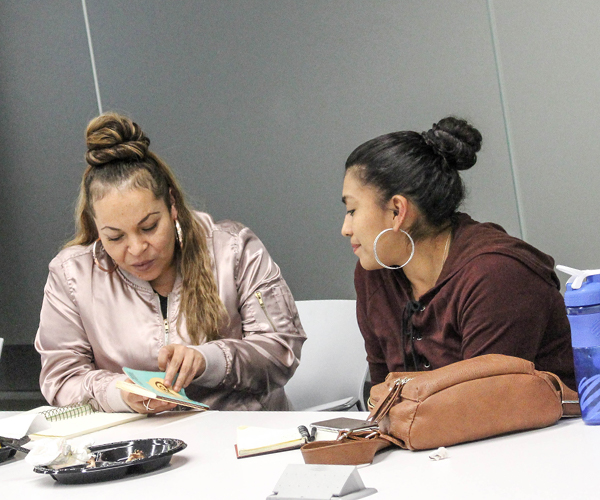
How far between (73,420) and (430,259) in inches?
38.6

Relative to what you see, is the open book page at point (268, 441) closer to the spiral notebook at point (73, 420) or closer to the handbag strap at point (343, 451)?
the handbag strap at point (343, 451)

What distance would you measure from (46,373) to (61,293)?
238 millimetres

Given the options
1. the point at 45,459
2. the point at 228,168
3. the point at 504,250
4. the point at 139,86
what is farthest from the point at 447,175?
the point at 139,86

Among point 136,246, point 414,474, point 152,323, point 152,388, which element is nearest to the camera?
point 414,474

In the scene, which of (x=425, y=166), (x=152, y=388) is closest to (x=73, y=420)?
(x=152, y=388)

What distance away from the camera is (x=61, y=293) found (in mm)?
2203

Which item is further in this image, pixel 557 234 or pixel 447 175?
pixel 557 234

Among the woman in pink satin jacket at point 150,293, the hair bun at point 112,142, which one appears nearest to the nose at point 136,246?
the woman in pink satin jacket at point 150,293

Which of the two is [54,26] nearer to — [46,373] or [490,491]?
[46,373]

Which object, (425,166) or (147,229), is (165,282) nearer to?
(147,229)

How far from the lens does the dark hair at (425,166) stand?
71.2 inches

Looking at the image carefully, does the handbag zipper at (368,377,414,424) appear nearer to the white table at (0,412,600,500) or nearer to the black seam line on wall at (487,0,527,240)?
the white table at (0,412,600,500)

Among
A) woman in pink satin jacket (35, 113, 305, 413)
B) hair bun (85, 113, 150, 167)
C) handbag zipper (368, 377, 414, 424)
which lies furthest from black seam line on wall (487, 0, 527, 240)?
handbag zipper (368, 377, 414, 424)

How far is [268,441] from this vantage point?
1.30m
